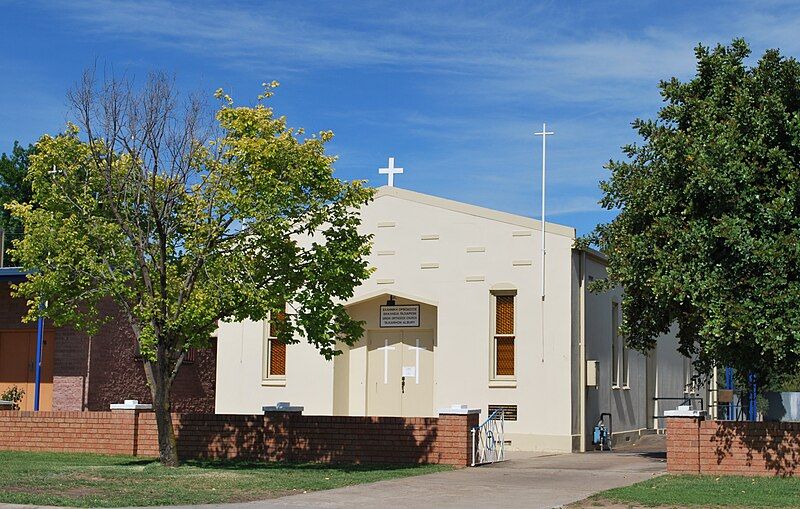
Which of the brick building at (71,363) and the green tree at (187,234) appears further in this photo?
the brick building at (71,363)

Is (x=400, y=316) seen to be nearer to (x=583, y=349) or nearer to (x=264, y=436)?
(x=583, y=349)

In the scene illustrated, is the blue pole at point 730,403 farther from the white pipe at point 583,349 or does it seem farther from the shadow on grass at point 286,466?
the shadow on grass at point 286,466

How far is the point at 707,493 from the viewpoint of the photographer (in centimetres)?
1457

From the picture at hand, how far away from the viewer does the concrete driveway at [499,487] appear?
546 inches

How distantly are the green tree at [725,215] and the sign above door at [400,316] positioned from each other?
23.4ft

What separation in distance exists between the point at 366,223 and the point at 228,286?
7.92 meters

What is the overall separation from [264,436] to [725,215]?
9.32 meters

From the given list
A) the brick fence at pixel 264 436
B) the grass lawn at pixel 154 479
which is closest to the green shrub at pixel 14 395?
the brick fence at pixel 264 436

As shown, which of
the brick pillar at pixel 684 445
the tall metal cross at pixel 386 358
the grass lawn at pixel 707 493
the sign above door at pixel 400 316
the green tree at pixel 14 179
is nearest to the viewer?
the grass lawn at pixel 707 493

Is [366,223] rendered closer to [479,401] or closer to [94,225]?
[479,401]

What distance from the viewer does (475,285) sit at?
23906 mm

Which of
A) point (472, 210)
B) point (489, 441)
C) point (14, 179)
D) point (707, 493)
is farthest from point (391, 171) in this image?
A: point (14, 179)

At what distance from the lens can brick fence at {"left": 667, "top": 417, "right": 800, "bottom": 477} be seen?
54.5 ft

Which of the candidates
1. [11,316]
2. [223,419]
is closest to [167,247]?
[223,419]
